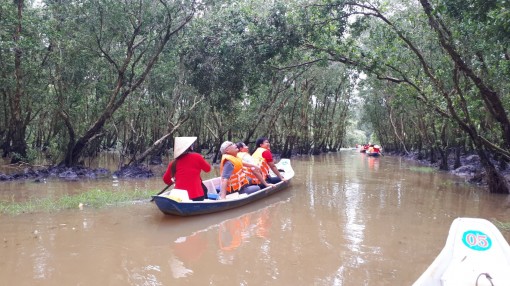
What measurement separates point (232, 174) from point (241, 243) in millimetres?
2680

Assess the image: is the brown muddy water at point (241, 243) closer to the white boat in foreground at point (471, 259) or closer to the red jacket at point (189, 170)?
the red jacket at point (189, 170)

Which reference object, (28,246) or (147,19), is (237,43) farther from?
(28,246)

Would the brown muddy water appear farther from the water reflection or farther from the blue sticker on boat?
the blue sticker on boat

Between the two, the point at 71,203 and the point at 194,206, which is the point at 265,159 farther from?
the point at 71,203

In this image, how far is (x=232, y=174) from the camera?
812 cm

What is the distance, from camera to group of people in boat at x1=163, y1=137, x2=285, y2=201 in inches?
264

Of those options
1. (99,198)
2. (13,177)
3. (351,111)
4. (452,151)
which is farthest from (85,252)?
(351,111)

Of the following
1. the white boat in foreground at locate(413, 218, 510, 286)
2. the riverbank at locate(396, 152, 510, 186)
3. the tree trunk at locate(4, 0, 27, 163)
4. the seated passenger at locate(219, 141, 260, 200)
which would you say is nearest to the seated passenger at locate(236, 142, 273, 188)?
the seated passenger at locate(219, 141, 260, 200)

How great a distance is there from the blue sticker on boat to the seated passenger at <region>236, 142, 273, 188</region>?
5738 millimetres

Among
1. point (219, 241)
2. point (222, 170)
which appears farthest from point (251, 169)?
point (219, 241)

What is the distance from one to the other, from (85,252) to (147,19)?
29.5 feet

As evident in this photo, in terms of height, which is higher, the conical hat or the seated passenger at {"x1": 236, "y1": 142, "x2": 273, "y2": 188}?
the conical hat

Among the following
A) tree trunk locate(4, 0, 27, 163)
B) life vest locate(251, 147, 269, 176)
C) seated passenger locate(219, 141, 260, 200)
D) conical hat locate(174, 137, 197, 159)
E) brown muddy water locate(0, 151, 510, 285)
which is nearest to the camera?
brown muddy water locate(0, 151, 510, 285)

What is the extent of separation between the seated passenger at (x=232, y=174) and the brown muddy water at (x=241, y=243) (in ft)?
1.40
